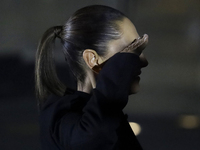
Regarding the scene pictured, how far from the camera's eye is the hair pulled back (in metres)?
0.63

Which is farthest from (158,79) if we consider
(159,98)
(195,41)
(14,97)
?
(14,97)

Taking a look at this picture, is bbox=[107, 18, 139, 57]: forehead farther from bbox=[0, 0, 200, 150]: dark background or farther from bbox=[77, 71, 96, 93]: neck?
bbox=[0, 0, 200, 150]: dark background

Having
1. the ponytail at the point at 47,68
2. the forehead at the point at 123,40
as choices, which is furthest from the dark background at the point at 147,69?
the forehead at the point at 123,40

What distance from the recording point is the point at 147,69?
5.10 ft

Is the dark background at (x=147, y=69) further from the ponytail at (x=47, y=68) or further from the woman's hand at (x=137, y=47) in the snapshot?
the woman's hand at (x=137, y=47)

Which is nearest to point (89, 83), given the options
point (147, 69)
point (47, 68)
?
point (47, 68)

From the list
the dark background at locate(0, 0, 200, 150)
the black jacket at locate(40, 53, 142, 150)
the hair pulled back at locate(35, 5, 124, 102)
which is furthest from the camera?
the dark background at locate(0, 0, 200, 150)

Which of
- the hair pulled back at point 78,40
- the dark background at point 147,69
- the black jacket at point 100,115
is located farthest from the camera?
the dark background at point 147,69

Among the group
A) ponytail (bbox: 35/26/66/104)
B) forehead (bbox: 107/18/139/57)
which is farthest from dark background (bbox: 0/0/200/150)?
forehead (bbox: 107/18/139/57)

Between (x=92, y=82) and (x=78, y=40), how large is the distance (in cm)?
10

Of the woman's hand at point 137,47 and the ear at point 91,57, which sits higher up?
the woman's hand at point 137,47

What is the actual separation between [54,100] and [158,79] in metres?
1.00

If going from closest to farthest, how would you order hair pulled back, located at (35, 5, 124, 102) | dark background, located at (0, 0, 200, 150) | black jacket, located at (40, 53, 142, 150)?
black jacket, located at (40, 53, 142, 150) → hair pulled back, located at (35, 5, 124, 102) → dark background, located at (0, 0, 200, 150)

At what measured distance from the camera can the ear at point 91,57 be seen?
63 centimetres
